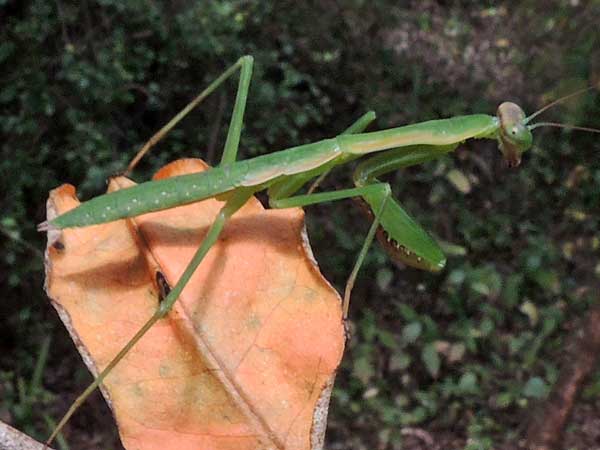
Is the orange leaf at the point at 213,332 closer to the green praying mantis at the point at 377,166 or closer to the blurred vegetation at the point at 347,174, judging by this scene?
the green praying mantis at the point at 377,166

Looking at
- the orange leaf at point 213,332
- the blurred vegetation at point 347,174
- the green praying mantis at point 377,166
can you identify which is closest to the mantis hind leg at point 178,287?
the orange leaf at point 213,332

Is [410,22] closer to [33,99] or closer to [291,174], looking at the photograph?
[33,99]

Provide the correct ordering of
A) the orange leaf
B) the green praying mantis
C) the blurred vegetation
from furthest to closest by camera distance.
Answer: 1. the blurred vegetation
2. the green praying mantis
3. the orange leaf

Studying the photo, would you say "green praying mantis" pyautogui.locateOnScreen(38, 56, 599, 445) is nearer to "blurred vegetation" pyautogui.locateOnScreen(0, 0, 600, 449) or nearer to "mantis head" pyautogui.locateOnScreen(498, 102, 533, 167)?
"mantis head" pyautogui.locateOnScreen(498, 102, 533, 167)

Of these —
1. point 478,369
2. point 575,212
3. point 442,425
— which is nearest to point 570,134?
point 575,212

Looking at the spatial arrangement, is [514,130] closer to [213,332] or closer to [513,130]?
[513,130]

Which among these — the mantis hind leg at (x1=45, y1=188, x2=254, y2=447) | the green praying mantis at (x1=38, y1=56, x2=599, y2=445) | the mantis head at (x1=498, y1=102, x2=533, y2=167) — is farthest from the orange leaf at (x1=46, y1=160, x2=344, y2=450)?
the mantis head at (x1=498, y1=102, x2=533, y2=167)
